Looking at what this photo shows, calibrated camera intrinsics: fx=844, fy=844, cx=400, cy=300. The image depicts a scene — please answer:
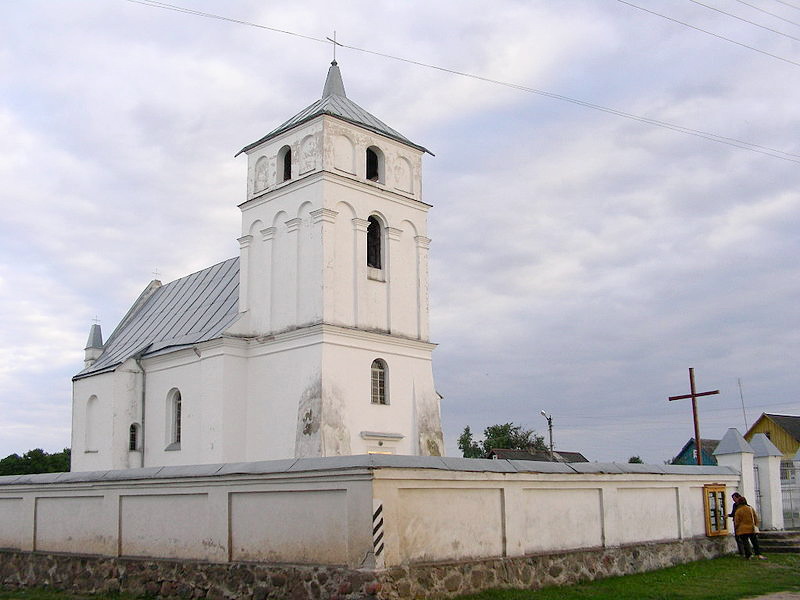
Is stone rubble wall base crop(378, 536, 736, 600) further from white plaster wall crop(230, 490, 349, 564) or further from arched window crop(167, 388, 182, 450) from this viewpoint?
arched window crop(167, 388, 182, 450)

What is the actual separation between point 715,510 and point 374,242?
12642 mm

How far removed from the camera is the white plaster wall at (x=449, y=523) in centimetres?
1181

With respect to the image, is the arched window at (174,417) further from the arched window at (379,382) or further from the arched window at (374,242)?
the arched window at (374,242)

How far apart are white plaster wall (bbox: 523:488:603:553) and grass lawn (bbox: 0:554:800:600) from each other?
75 centimetres

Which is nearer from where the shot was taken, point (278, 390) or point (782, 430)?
point (278, 390)

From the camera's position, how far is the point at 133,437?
95.9 feet

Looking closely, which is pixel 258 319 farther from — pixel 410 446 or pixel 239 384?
pixel 410 446

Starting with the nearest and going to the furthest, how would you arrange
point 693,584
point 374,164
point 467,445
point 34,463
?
point 693,584
point 374,164
point 34,463
point 467,445

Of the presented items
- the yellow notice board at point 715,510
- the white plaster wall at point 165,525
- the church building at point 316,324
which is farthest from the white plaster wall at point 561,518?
the church building at point 316,324

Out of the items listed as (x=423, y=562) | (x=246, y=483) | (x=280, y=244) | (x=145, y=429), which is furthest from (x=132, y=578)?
(x=145, y=429)

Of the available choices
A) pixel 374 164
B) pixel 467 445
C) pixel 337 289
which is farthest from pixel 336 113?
pixel 467 445

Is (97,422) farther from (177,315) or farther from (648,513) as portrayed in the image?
(648,513)

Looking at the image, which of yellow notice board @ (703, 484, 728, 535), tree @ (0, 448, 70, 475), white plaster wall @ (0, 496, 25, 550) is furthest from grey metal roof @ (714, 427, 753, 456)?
tree @ (0, 448, 70, 475)

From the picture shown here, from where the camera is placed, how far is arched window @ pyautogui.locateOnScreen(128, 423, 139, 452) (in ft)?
95.4
